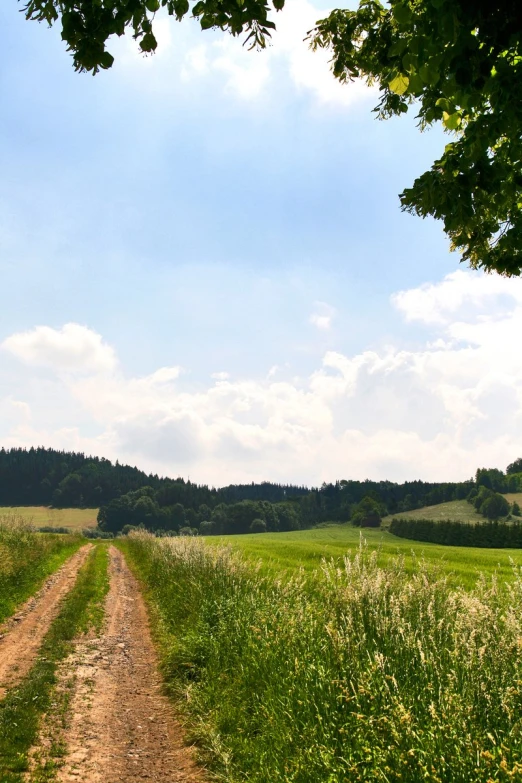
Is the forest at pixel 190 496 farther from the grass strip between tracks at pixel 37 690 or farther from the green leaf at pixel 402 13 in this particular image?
the green leaf at pixel 402 13

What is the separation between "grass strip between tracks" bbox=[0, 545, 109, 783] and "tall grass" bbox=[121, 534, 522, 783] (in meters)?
2.24

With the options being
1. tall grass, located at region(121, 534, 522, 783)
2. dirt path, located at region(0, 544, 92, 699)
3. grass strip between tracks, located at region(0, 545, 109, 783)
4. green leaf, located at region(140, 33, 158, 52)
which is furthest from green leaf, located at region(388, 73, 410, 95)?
dirt path, located at region(0, 544, 92, 699)

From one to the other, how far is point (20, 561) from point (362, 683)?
21.2 metres

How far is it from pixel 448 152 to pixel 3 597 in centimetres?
1780

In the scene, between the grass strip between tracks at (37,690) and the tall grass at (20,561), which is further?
the tall grass at (20,561)

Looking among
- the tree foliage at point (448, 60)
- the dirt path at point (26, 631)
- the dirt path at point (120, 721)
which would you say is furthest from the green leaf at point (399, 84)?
the dirt path at point (26, 631)

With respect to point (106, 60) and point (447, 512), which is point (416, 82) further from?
point (447, 512)

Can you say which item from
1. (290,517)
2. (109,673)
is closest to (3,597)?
(109,673)

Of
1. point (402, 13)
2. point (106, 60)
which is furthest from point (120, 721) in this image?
point (402, 13)

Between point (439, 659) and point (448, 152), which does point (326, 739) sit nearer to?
point (439, 659)

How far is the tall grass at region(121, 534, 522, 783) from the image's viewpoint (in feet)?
14.3

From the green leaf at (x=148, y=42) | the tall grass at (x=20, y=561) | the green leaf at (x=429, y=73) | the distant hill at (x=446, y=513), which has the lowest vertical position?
A: the distant hill at (x=446, y=513)

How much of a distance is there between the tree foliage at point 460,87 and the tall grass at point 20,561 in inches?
599

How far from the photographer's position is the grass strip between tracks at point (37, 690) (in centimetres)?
680
